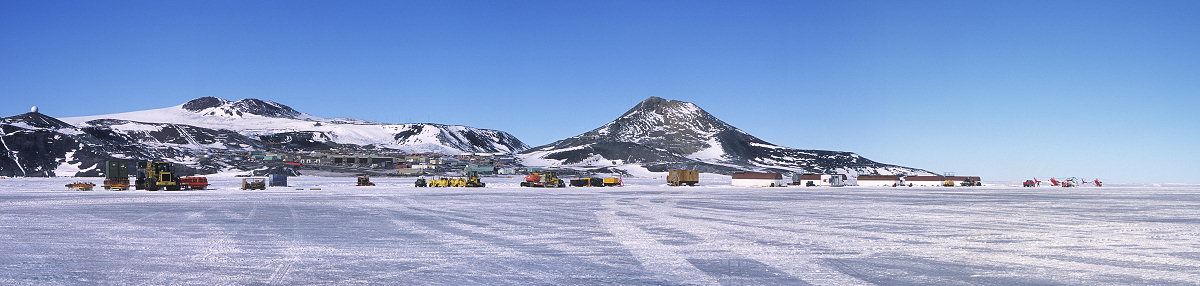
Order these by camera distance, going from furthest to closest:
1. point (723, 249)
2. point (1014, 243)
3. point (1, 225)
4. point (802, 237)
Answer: point (1, 225)
point (802, 237)
point (1014, 243)
point (723, 249)

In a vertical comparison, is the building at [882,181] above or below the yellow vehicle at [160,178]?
below

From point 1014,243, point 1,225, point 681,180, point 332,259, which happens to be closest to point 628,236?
point 332,259

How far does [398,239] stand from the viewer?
19531 mm

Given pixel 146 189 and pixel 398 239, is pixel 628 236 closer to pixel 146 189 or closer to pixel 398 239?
pixel 398 239

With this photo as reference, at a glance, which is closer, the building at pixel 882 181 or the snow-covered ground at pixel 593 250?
the snow-covered ground at pixel 593 250

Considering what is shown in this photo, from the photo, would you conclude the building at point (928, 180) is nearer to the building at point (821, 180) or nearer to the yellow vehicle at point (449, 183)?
the building at point (821, 180)

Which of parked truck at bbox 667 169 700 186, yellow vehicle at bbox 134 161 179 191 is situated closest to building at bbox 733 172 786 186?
parked truck at bbox 667 169 700 186

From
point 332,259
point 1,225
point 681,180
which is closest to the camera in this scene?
point 332,259

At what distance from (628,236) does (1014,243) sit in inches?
359

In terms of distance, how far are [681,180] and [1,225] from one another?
88.0 metres

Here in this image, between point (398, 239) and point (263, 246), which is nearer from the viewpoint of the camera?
point (263, 246)

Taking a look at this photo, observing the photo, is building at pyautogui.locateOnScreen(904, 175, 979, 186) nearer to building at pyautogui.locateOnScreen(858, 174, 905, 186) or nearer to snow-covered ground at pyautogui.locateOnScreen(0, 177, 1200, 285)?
building at pyautogui.locateOnScreen(858, 174, 905, 186)

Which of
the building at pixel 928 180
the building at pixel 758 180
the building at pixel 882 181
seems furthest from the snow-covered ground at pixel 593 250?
the building at pixel 928 180

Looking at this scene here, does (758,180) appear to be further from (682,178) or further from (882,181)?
(882,181)
